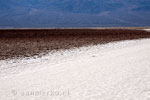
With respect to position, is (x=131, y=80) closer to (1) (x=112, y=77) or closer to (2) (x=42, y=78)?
(1) (x=112, y=77)

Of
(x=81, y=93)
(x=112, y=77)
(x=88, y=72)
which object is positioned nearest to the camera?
(x=81, y=93)

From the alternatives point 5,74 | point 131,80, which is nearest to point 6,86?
point 5,74

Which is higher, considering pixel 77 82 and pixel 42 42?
pixel 42 42

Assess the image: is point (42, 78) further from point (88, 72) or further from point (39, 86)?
point (88, 72)

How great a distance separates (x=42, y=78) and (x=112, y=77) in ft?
8.02

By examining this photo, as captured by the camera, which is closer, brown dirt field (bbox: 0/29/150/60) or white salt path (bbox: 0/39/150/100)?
white salt path (bbox: 0/39/150/100)

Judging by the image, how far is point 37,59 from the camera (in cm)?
1388

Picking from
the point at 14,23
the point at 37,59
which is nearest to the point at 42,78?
the point at 37,59

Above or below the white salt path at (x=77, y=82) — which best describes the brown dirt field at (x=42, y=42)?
above

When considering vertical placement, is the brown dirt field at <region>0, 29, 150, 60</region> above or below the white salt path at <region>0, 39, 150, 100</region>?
above

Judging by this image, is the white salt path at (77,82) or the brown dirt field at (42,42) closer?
the white salt path at (77,82)

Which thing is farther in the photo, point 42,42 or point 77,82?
point 42,42

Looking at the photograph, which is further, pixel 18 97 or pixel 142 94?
pixel 18 97

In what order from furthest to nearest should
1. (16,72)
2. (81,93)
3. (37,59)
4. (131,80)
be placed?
(37,59) → (16,72) → (131,80) → (81,93)
